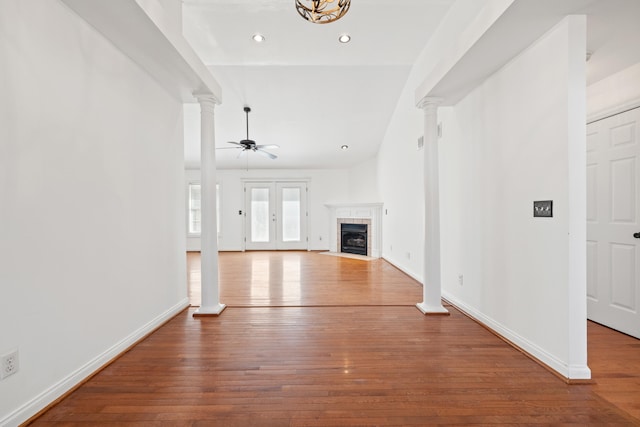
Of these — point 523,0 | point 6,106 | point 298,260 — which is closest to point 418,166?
point 523,0

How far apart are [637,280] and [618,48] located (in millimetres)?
1927

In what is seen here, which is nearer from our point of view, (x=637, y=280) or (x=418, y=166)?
(x=637, y=280)

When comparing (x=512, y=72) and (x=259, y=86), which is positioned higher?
(x=259, y=86)

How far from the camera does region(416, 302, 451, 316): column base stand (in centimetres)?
308

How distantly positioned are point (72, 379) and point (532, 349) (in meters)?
3.09

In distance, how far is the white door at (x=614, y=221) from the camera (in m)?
2.55

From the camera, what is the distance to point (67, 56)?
182 cm

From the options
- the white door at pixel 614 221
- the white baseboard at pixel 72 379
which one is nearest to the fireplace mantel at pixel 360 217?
the white door at pixel 614 221

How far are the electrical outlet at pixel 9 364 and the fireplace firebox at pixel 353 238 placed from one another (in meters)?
6.41

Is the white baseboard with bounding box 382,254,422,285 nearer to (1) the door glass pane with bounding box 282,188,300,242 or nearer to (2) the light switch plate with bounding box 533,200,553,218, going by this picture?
(2) the light switch plate with bounding box 533,200,553,218

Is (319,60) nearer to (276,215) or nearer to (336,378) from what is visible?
(336,378)

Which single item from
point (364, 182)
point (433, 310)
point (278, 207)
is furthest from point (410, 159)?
point (278, 207)

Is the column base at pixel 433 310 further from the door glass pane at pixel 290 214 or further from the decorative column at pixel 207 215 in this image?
the door glass pane at pixel 290 214

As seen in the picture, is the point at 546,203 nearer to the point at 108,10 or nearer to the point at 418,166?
the point at 418,166
